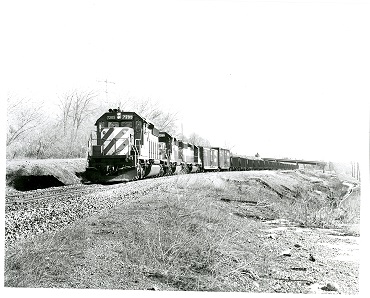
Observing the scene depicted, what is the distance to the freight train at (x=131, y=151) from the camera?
7539 millimetres

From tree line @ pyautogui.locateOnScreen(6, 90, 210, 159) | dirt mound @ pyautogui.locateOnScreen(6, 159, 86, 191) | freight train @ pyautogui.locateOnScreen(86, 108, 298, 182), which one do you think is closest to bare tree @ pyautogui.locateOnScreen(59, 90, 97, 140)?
tree line @ pyautogui.locateOnScreen(6, 90, 210, 159)

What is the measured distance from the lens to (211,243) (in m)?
5.50

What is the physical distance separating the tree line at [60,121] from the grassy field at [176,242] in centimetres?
144

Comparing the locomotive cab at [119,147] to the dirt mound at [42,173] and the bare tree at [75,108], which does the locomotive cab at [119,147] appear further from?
the bare tree at [75,108]

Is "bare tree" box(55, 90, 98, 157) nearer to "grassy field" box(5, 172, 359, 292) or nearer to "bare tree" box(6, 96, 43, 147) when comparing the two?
"bare tree" box(6, 96, 43, 147)

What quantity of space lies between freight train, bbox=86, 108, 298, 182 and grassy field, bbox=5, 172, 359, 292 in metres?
0.80

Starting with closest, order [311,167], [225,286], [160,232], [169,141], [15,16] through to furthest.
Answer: [225,286], [160,232], [311,167], [15,16], [169,141]

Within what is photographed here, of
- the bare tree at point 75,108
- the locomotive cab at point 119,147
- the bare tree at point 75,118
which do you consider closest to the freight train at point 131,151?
the locomotive cab at point 119,147

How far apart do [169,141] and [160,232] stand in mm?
3684

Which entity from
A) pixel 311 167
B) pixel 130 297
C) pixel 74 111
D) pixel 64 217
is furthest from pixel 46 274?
pixel 311 167

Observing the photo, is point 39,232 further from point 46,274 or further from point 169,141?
point 169,141

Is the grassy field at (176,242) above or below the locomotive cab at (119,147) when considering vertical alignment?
below

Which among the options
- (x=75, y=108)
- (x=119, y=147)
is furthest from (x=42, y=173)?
(x=119, y=147)

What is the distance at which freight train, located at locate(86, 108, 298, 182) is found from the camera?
24.7ft
